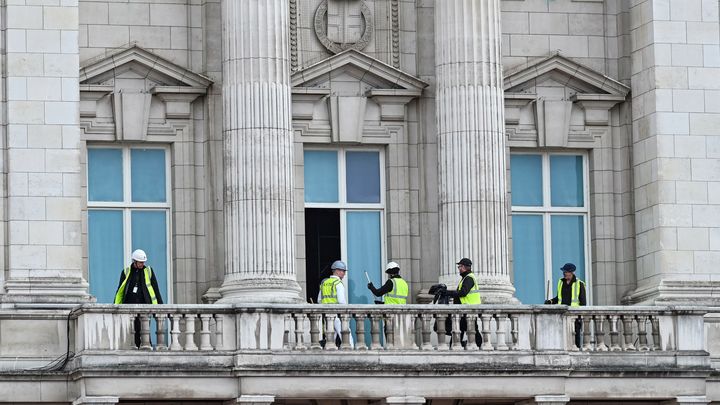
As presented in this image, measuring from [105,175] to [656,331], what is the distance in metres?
11.3

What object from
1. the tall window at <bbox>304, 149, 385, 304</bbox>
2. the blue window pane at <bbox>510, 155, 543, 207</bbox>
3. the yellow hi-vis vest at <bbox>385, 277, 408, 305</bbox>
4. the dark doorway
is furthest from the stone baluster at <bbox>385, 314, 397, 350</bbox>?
the blue window pane at <bbox>510, 155, 543, 207</bbox>

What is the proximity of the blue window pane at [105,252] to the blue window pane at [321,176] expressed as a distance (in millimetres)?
3932

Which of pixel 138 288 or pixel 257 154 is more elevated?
pixel 257 154

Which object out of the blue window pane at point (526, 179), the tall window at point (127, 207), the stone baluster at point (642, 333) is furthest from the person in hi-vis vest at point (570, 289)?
the tall window at point (127, 207)

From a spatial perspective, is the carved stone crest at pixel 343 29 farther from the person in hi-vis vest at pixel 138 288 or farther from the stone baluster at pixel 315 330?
the stone baluster at pixel 315 330

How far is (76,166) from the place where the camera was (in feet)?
180

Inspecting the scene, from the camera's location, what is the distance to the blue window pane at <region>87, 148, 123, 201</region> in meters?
57.3

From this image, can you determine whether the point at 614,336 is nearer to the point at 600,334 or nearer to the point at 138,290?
the point at 600,334

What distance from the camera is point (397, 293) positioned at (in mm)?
55656

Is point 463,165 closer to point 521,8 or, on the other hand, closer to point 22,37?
point 521,8

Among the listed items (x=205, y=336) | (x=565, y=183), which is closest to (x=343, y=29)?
(x=565, y=183)

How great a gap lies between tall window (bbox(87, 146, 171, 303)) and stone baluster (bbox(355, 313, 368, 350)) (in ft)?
16.7

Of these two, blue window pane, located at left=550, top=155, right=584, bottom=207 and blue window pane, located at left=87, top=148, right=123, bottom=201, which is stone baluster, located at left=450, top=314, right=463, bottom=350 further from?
blue window pane, located at left=87, top=148, right=123, bottom=201

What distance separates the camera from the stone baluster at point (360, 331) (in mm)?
53625
